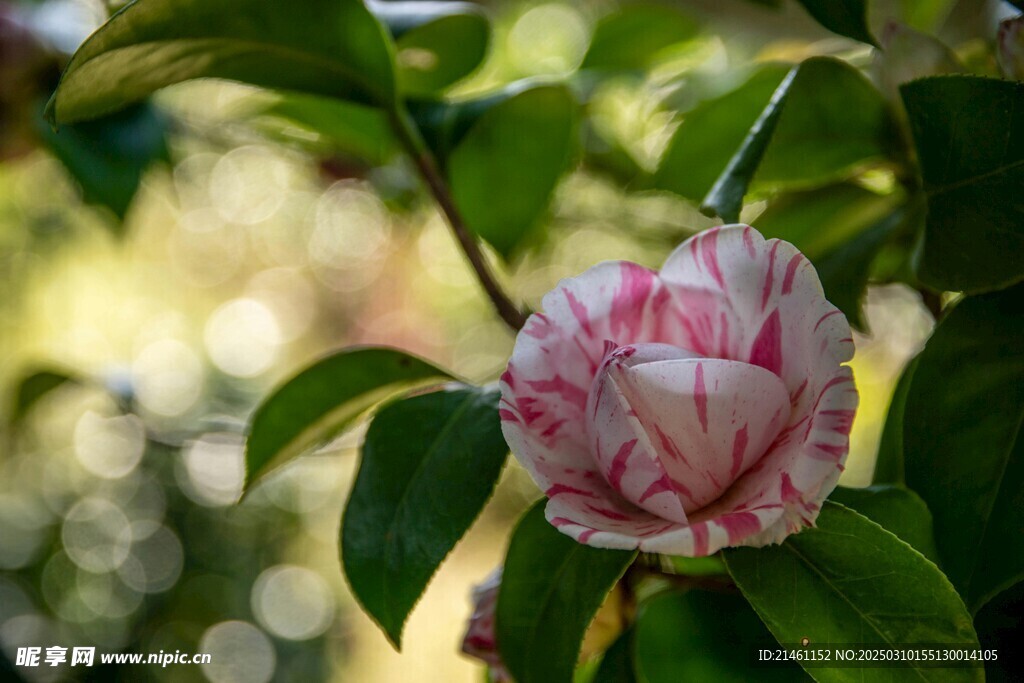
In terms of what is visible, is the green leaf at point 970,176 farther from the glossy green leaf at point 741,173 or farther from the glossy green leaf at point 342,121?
the glossy green leaf at point 342,121

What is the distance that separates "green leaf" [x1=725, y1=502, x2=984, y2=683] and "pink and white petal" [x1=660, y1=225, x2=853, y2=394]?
44 mm

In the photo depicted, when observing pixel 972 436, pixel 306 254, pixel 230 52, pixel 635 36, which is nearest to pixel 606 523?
pixel 972 436

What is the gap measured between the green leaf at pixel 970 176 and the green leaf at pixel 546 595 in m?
0.13

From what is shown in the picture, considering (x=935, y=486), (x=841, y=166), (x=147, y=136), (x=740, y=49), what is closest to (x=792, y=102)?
(x=841, y=166)

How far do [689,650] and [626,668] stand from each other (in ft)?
0.08

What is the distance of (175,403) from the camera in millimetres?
1497

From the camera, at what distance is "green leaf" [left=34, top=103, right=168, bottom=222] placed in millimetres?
385

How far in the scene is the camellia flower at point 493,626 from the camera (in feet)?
0.99

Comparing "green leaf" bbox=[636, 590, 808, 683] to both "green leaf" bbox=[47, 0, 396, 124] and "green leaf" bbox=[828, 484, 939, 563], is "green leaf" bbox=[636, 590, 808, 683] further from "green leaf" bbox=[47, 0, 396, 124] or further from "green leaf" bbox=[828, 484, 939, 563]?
"green leaf" bbox=[47, 0, 396, 124]

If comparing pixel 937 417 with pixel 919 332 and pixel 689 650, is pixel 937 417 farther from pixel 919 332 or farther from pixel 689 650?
pixel 919 332

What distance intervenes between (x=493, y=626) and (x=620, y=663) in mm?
50

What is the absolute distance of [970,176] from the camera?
0.25 m

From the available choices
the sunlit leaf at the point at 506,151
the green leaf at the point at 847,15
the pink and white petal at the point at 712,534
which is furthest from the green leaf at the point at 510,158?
the pink and white petal at the point at 712,534

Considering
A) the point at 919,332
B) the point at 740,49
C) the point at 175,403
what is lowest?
the point at 175,403
